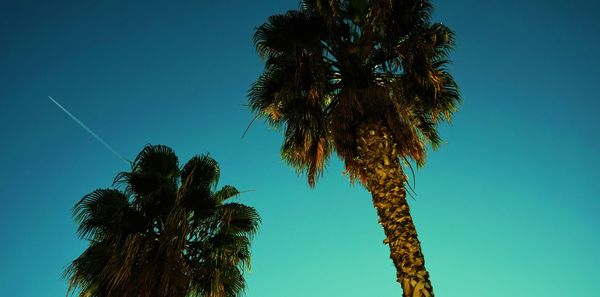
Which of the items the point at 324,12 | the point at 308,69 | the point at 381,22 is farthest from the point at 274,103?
the point at 381,22

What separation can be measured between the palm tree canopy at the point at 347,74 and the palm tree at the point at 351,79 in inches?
0.8

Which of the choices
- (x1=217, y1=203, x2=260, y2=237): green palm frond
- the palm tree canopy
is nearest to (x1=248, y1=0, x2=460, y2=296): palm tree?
the palm tree canopy

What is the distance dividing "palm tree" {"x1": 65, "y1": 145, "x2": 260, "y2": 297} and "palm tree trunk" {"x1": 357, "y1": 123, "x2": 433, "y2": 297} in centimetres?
370

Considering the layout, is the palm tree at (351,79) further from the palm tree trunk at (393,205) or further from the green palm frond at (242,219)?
the green palm frond at (242,219)

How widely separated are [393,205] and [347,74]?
128 inches

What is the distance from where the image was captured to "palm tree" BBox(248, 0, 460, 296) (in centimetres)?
852

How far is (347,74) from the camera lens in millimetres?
8930

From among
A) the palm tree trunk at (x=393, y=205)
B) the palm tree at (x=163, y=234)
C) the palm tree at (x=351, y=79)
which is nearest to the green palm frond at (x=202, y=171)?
the palm tree at (x=163, y=234)

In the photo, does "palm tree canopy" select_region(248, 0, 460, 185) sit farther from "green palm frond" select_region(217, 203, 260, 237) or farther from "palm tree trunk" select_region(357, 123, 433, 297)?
"green palm frond" select_region(217, 203, 260, 237)

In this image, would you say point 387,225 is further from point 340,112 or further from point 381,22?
point 381,22

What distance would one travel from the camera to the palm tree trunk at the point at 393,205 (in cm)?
632

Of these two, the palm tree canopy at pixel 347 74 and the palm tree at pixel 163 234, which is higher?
the palm tree canopy at pixel 347 74

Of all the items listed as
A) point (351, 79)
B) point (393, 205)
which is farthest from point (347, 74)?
point (393, 205)

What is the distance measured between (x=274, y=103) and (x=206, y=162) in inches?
125
